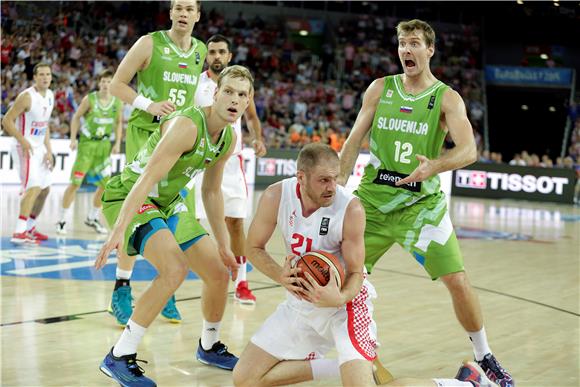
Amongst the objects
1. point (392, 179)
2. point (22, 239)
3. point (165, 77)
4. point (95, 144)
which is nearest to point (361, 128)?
point (392, 179)

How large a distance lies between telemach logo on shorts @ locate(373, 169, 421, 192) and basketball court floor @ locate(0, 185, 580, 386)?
3.72 ft

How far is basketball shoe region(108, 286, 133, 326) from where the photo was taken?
6.02 meters

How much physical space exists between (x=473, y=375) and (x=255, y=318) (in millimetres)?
2256

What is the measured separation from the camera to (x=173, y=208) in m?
5.30

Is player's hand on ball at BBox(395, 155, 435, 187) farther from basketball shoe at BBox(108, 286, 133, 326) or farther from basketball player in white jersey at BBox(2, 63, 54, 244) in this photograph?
basketball player in white jersey at BBox(2, 63, 54, 244)

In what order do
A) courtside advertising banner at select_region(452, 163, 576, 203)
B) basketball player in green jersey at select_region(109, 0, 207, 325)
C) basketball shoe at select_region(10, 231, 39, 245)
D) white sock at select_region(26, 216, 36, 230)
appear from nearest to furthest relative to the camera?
basketball player in green jersey at select_region(109, 0, 207, 325) → basketball shoe at select_region(10, 231, 39, 245) → white sock at select_region(26, 216, 36, 230) → courtside advertising banner at select_region(452, 163, 576, 203)

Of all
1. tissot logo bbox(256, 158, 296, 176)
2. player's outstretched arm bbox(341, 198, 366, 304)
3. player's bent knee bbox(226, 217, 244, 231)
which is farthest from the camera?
tissot logo bbox(256, 158, 296, 176)

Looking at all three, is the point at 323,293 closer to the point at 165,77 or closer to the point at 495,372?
the point at 495,372

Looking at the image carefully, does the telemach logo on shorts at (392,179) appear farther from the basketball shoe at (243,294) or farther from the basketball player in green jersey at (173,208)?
the basketball shoe at (243,294)

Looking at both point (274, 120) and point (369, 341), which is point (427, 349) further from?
point (274, 120)

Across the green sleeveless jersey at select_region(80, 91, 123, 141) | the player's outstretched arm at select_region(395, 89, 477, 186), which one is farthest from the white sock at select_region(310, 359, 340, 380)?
the green sleeveless jersey at select_region(80, 91, 123, 141)

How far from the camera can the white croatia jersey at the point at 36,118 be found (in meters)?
10.3

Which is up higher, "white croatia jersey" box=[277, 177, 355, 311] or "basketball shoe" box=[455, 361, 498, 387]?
"white croatia jersey" box=[277, 177, 355, 311]

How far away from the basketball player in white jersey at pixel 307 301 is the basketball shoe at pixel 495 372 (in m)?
0.64
